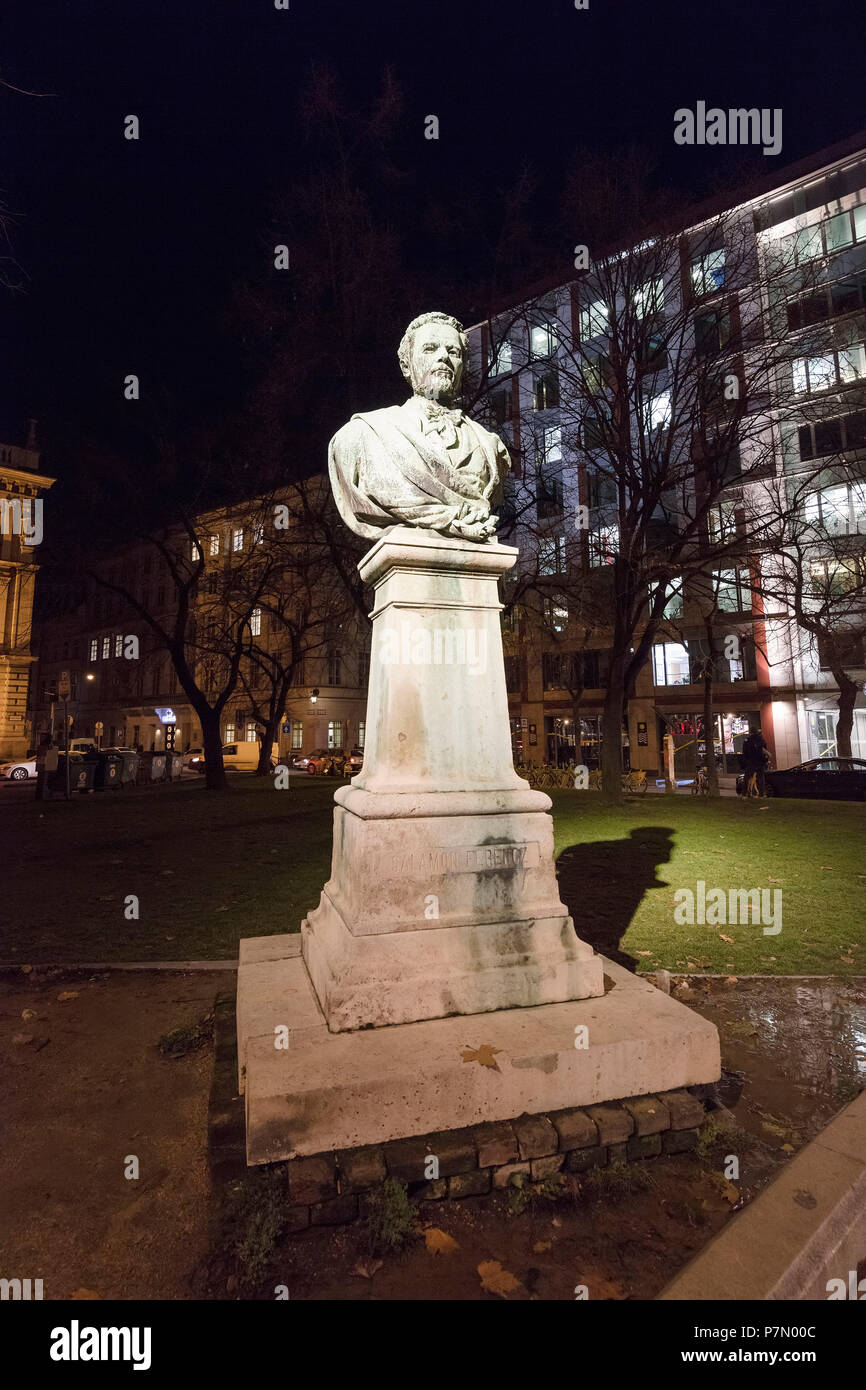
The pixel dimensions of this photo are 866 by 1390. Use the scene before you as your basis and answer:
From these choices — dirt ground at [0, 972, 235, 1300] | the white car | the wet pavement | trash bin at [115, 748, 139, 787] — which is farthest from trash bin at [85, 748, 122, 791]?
the wet pavement

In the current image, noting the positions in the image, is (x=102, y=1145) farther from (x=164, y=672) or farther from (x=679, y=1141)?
(x=164, y=672)

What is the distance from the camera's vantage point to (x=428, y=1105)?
2.45 meters

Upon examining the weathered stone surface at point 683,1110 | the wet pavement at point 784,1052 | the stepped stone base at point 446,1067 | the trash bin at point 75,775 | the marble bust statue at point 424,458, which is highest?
the marble bust statue at point 424,458

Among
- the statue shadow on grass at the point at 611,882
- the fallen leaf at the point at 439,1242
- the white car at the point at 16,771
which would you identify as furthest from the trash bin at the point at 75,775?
the fallen leaf at the point at 439,1242

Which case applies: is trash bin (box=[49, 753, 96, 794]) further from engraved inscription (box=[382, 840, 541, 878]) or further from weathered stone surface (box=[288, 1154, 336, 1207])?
weathered stone surface (box=[288, 1154, 336, 1207])

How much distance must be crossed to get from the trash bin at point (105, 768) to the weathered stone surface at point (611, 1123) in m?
22.5

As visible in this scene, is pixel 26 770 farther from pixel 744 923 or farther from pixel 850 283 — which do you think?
pixel 850 283

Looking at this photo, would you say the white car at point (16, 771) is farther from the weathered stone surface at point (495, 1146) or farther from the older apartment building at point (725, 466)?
the weathered stone surface at point (495, 1146)

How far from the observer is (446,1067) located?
8.14ft

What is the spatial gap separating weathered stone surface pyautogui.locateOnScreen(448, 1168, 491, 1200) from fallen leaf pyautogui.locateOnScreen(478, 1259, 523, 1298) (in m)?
0.29

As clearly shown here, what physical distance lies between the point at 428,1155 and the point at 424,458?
10.6ft

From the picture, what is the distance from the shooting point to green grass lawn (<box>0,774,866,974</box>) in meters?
5.47

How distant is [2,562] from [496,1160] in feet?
179

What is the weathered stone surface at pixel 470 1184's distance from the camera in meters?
2.39
